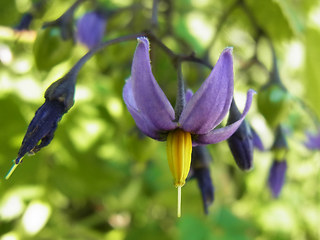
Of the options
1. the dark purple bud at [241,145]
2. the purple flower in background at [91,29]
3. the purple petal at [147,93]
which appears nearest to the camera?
the purple petal at [147,93]

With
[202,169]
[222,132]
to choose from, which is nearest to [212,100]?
[222,132]

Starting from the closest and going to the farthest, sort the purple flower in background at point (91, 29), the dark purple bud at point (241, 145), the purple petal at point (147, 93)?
the purple petal at point (147, 93) < the dark purple bud at point (241, 145) < the purple flower in background at point (91, 29)

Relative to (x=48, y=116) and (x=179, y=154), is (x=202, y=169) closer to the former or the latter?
(x=179, y=154)

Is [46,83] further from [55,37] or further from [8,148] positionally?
[55,37]

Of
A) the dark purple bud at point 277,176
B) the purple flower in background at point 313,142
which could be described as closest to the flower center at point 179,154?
the dark purple bud at point 277,176

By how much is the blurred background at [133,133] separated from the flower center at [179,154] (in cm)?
26

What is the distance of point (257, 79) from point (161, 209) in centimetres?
54

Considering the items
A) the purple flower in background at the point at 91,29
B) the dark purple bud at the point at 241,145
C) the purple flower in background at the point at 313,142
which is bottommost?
the purple flower in background at the point at 313,142

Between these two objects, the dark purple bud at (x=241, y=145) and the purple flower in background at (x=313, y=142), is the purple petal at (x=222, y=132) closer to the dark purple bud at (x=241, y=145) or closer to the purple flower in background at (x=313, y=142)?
the dark purple bud at (x=241, y=145)

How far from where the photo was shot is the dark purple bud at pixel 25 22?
83 centimetres

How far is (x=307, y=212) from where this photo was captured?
1573mm

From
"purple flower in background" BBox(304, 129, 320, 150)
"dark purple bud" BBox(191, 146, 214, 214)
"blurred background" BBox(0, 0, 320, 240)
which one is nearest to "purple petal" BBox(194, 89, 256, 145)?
"dark purple bud" BBox(191, 146, 214, 214)

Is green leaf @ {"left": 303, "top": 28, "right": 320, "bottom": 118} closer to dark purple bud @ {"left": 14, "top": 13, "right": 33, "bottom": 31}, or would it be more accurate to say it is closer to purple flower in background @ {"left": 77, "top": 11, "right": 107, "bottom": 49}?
purple flower in background @ {"left": 77, "top": 11, "right": 107, "bottom": 49}

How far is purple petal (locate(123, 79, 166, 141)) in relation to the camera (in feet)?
1.69
